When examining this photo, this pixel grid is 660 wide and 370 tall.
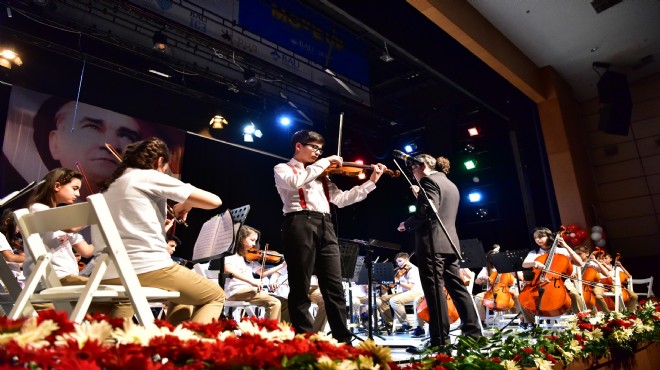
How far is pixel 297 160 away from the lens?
127 inches

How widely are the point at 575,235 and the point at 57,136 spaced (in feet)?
29.6

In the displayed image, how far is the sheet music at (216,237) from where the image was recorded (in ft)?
9.87

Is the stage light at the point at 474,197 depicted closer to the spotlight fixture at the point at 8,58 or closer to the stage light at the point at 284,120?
the stage light at the point at 284,120

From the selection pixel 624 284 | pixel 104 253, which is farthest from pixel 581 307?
pixel 104 253

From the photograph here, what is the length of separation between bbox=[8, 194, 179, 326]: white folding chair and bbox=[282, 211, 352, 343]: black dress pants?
1.00 metres

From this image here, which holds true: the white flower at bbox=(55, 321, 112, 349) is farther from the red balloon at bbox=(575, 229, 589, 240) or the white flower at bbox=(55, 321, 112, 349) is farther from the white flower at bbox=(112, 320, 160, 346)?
the red balloon at bbox=(575, 229, 589, 240)

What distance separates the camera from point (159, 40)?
22.6 feet

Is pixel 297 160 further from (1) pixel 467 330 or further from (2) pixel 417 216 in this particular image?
(1) pixel 467 330

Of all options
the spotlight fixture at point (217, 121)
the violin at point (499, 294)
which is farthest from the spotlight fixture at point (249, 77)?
the violin at point (499, 294)

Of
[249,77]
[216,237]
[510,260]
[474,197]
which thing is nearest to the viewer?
[216,237]

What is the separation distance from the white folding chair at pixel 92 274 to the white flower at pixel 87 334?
1.58 ft

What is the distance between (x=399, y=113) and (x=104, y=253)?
395 inches

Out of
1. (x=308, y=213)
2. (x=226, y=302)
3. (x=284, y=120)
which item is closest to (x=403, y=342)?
(x=226, y=302)

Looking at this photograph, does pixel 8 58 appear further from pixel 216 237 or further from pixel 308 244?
pixel 308 244
